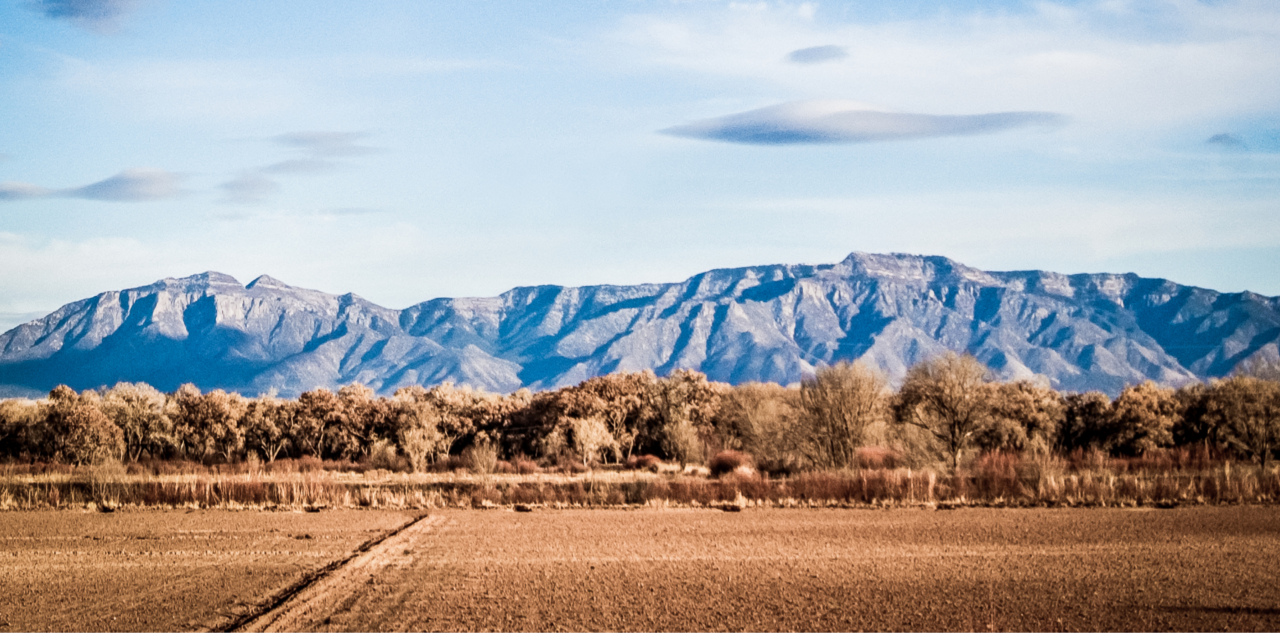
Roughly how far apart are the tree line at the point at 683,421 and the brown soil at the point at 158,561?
57.5 feet

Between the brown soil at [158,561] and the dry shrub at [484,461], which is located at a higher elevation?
the dry shrub at [484,461]

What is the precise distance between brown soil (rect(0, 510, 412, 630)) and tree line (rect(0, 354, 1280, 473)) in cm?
1751

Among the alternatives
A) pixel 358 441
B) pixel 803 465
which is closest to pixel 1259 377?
pixel 803 465

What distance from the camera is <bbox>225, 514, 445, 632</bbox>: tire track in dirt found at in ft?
47.9

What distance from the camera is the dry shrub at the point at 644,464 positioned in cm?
4776

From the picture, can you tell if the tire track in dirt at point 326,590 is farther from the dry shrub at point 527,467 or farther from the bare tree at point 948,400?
the dry shrub at point 527,467

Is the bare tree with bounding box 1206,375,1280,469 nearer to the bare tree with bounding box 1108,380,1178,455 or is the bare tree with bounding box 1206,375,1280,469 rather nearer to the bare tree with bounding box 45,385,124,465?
the bare tree with bounding box 1108,380,1178,455

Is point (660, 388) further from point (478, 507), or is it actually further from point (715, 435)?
point (478, 507)

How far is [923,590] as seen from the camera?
16.6m

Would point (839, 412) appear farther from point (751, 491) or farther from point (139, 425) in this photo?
point (139, 425)

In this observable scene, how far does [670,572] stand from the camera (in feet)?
60.2

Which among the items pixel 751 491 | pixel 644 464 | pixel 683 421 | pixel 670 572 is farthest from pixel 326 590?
pixel 683 421

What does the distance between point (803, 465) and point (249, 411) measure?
31.9 meters

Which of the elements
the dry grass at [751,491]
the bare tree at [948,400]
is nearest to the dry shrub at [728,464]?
the dry grass at [751,491]
